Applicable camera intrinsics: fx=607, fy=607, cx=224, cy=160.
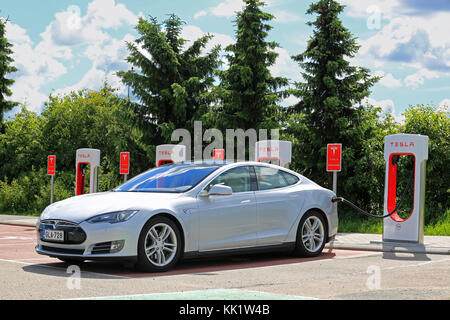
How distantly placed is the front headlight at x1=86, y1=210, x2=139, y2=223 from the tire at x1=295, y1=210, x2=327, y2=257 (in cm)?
325

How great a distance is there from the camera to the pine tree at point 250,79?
24625 mm

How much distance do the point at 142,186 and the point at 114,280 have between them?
2.15 m

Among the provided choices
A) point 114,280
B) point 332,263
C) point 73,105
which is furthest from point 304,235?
point 73,105

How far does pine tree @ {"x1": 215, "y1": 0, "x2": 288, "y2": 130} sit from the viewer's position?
80.8 ft

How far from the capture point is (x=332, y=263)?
9.52 meters

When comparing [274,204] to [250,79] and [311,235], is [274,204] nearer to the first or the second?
[311,235]

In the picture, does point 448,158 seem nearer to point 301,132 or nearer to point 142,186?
point 301,132

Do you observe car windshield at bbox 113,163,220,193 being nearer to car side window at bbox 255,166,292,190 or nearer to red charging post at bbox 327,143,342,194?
car side window at bbox 255,166,292,190

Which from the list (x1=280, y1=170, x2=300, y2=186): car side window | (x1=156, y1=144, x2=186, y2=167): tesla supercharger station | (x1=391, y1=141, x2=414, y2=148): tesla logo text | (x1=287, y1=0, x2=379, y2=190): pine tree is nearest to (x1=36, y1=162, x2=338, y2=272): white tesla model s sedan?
(x1=280, y1=170, x2=300, y2=186): car side window

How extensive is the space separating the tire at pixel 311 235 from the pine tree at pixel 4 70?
35075 millimetres

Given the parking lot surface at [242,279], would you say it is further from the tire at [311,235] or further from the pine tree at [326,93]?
the pine tree at [326,93]

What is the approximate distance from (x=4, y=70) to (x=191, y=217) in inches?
1432

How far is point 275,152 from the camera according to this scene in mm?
16688

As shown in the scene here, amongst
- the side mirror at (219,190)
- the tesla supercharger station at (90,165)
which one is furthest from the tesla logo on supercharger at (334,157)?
the tesla supercharger station at (90,165)
